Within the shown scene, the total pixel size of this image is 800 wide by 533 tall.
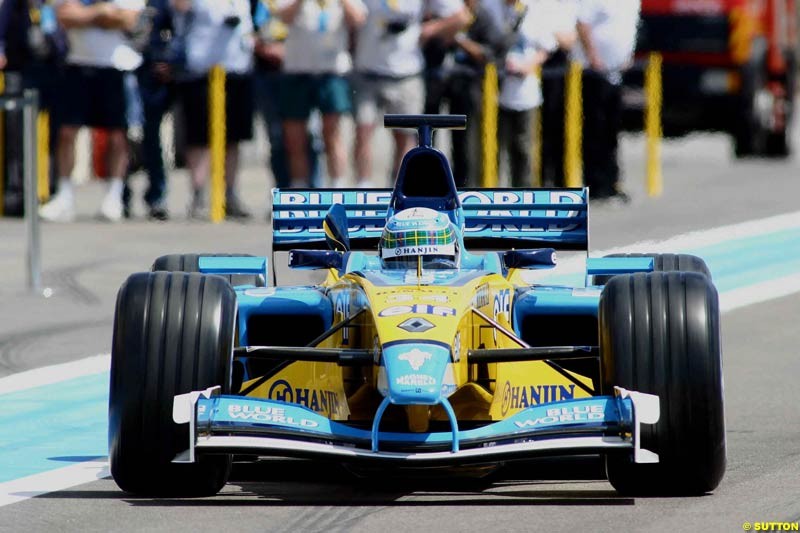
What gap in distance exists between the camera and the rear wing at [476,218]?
1047cm

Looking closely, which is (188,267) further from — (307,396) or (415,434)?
(415,434)

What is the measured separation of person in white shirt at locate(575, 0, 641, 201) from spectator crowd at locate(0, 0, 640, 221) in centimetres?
26

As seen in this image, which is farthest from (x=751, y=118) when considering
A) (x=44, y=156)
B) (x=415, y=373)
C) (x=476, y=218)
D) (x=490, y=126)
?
(x=415, y=373)

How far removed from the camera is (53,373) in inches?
466

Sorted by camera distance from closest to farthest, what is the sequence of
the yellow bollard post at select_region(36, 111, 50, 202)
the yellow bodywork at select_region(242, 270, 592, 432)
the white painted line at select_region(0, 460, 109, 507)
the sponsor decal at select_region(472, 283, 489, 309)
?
the yellow bodywork at select_region(242, 270, 592, 432)
the white painted line at select_region(0, 460, 109, 507)
the sponsor decal at select_region(472, 283, 489, 309)
the yellow bollard post at select_region(36, 111, 50, 202)

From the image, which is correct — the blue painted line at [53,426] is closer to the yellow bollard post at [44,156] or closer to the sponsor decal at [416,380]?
the sponsor decal at [416,380]

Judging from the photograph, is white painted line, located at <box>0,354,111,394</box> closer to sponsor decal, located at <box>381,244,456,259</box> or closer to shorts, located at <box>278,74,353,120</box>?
sponsor decal, located at <box>381,244,456,259</box>

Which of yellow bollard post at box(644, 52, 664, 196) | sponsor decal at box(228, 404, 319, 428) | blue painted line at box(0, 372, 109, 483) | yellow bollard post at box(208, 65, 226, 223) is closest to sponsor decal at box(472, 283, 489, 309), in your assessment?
sponsor decal at box(228, 404, 319, 428)

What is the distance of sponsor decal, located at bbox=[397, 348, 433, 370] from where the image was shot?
26.0 ft

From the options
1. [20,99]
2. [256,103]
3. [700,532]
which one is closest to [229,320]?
[700,532]

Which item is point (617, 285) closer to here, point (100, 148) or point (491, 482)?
point (491, 482)

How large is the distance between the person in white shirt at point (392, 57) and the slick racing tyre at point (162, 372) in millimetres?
10301

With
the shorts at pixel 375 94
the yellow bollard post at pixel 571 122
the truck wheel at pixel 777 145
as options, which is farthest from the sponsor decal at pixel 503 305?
the truck wheel at pixel 777 145

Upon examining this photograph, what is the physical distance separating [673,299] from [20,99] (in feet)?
25.6
